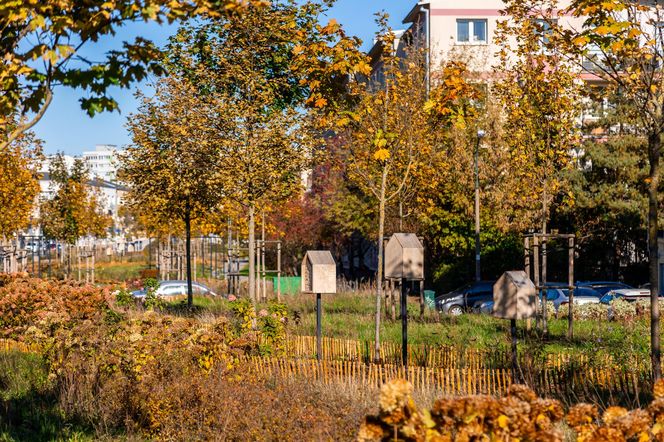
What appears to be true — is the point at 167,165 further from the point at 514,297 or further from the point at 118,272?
the point at 118,272

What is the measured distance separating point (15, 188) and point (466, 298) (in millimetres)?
14774

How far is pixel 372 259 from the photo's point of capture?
54.2 m

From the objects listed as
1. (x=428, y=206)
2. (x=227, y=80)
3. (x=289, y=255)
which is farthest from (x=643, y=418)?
(x=289, y=255)

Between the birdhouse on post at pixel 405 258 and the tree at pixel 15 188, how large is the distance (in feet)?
58.5

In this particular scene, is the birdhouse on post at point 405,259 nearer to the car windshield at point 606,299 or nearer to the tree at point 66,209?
the car windshield at point 606,299

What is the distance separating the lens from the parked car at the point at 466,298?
27.1 m

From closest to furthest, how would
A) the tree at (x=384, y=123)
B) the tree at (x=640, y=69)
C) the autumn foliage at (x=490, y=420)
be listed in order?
the autumn foliage at (x=490, y=420), the tree at (x=640, y=69), the tree at (x=384, y=123)

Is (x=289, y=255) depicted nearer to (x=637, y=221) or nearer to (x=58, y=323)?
(x=637, y=221)

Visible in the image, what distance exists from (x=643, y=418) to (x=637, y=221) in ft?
98.8

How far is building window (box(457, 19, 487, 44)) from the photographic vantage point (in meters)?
44.5

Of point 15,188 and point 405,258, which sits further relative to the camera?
point 15,188

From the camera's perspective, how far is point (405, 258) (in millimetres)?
12898

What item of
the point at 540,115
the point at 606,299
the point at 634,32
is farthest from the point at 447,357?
the point at 606,299

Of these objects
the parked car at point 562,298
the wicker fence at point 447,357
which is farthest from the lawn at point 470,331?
the parked car at point 562,298
